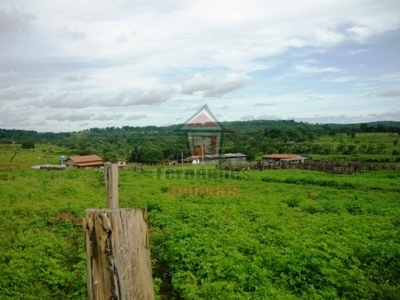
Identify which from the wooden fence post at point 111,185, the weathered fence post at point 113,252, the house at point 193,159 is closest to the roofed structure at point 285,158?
the house at point 193,159

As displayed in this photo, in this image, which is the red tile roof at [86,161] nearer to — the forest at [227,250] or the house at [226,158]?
the house at [226,158]

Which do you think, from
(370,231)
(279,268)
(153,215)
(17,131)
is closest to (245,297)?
(279,268)

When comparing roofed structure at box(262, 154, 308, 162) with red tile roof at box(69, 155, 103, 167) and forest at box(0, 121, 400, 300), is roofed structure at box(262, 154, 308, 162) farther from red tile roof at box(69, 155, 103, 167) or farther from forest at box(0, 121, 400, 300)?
forest at box(0, 121, 400, 300)

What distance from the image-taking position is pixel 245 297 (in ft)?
22.1

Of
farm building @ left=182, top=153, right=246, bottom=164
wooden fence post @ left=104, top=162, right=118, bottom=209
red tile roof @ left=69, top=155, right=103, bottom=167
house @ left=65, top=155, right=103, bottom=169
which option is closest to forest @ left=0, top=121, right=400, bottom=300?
wooden fence post @ left=104, top=162, right=118, bottom=209

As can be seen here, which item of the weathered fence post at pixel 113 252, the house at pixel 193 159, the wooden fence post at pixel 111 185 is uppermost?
the wooden fence post at pixel 111 185

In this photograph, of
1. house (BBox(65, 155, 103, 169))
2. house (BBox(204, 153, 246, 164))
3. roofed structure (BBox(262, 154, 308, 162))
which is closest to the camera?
house (BBox(65, 155, 103, 169))

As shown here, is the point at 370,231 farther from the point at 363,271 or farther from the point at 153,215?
the point at 153,215

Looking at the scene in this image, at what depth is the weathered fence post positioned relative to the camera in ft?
7.50

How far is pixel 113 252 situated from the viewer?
2.30 m

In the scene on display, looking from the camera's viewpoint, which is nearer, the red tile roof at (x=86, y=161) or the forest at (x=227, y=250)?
the forest at (x=227, y=250)

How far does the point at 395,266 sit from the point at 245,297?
4756 millimetres

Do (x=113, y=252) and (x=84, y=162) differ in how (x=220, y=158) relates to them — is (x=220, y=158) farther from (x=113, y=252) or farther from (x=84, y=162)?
(x=113, y=252)

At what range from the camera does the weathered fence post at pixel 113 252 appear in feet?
7.50
